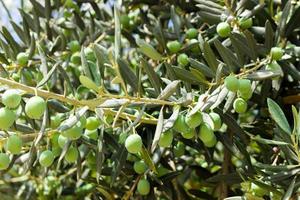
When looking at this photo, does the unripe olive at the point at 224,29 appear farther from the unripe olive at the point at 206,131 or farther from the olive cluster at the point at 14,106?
the olive cluster at the point at 14,106

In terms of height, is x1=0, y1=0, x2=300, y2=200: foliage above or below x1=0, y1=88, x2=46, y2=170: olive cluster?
below

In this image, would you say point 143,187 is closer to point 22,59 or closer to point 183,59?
point 183,59

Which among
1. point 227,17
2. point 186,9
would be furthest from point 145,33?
point 227,17

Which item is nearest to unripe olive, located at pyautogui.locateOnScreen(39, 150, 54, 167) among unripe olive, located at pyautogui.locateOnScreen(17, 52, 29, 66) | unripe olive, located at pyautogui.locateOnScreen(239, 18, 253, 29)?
unripe olive, located at pyautogui.locateOnScreen(17, 52, 29, 66)

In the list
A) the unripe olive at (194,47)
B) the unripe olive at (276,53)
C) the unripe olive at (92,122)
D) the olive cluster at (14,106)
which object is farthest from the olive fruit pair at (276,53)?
the olive cluster at (14,106)

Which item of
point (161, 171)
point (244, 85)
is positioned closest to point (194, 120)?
point (244, 85)

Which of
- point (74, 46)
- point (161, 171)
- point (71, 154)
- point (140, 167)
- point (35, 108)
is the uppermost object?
point (35, 108)

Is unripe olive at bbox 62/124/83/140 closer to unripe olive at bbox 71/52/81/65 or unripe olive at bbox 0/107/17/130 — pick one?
unripe olive at bbox 0/107/17/130
